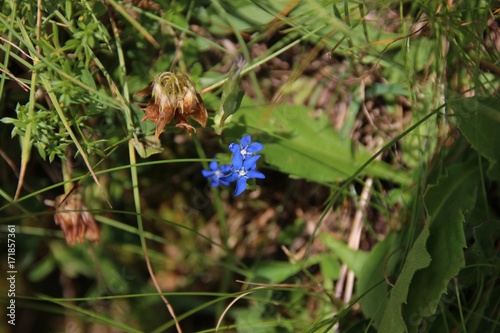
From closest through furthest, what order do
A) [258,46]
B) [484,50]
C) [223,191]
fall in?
[484,50], [258,46], [223,191]

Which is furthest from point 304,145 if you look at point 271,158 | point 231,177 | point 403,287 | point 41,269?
point 41,269

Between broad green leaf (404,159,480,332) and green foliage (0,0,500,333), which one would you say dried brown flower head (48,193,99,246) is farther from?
broad green leaf (404,159,480,332)

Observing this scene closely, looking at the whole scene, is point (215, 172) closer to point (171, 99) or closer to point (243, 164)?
point (243, 164)

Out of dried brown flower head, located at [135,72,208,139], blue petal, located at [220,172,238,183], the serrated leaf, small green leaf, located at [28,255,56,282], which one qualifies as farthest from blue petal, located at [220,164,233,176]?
small green leaf, located at [28,255,56,282]

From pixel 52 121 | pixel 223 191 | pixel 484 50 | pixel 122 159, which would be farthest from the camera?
pixel 223 191

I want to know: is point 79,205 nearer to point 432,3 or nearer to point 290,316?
point 290,316

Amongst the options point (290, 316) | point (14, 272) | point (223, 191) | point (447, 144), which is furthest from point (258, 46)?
point (14, 272)
